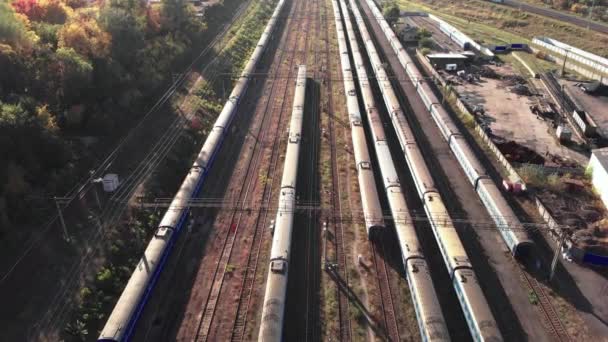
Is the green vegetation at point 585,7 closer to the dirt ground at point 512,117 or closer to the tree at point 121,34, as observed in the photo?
the dirt ground at point 512,117

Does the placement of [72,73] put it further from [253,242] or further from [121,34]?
[253,242]

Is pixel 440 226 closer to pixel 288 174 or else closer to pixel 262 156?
pixel 288 174

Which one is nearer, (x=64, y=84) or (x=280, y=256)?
(x=280, y=256)

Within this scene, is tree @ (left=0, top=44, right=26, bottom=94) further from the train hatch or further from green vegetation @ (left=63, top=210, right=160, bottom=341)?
the train hatch

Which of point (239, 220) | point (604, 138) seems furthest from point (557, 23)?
point (239, 220)

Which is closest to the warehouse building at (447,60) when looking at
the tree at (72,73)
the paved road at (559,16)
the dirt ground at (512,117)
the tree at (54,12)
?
the dirt ground at (512,117)

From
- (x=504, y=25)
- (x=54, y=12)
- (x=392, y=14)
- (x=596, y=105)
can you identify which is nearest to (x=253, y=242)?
(x=54, y=12)
